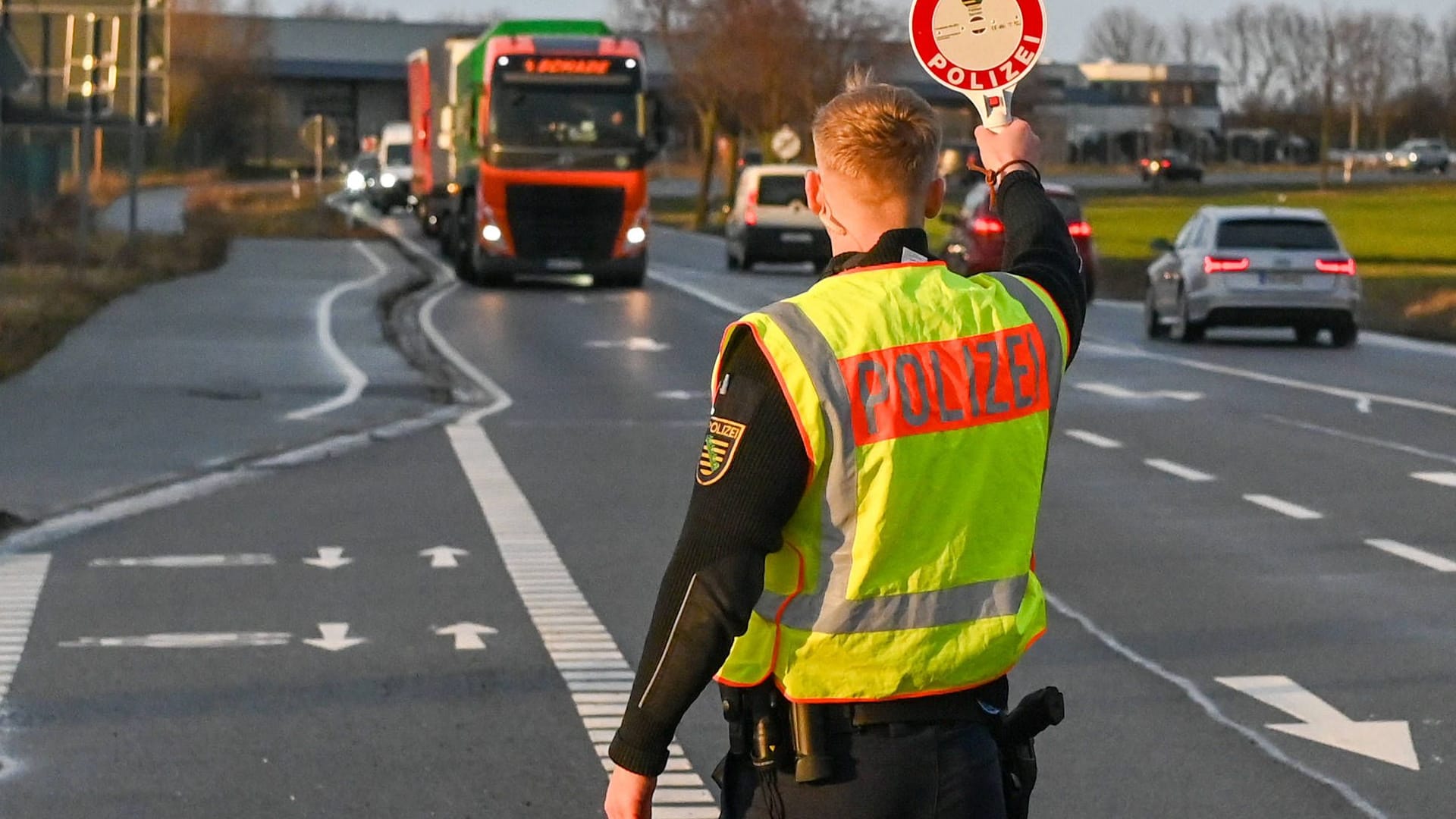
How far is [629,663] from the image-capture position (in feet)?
27.3

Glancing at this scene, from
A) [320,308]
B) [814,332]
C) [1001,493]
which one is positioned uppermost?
[814,332]

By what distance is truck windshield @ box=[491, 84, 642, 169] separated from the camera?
34.7m

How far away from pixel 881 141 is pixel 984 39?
276 cm

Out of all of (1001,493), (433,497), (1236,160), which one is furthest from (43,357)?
(1236,160)

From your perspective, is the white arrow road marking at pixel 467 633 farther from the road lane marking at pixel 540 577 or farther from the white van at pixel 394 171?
the white van at pixel 394 171

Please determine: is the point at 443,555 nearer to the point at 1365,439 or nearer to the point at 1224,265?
the point at 1365,439

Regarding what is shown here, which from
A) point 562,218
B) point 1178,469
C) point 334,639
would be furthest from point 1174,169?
point 334,639

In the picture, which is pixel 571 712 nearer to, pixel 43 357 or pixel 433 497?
pixel 433 497

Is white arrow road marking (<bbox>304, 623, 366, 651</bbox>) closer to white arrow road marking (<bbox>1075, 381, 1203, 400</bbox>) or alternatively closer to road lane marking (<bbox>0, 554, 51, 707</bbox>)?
road lane marking (<bbox>0, 554, 51, 707</bbox>)

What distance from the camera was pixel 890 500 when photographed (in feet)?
11.4

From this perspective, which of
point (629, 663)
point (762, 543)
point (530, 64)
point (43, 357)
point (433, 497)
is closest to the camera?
point (762, 543)

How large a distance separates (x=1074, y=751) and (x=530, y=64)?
2835cm

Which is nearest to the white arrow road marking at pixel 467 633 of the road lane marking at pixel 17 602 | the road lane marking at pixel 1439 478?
the road lane marking at pixel 17 602

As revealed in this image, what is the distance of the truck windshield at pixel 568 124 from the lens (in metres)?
34.7
